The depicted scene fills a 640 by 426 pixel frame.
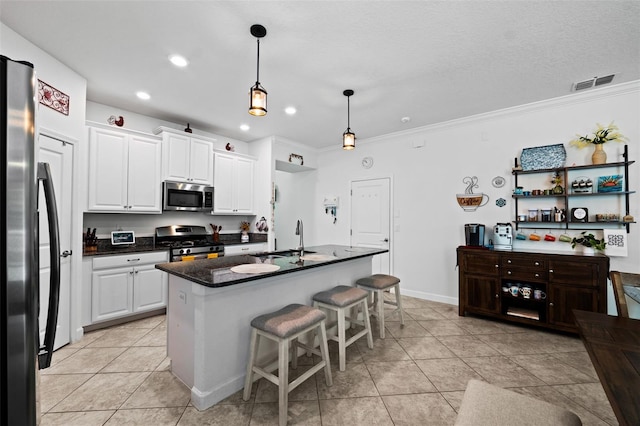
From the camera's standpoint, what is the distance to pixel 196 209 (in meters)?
4.17

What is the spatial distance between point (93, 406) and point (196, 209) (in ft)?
8.86

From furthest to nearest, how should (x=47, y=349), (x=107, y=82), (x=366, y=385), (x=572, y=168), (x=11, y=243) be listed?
(x=572, y=168) → (x=107, y=82) → (x=366, y=385) → (x=47, y=349) → (x=11, y=243)

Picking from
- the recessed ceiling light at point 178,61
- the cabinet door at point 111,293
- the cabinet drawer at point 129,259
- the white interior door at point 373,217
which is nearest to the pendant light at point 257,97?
the recessed ceiling light at point 178,61

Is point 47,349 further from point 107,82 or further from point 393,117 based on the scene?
point 393,117

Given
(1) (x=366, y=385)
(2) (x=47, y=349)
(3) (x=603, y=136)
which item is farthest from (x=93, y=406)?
(3) (x=603, y=136)

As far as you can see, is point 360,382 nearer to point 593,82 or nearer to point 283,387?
point 283,387

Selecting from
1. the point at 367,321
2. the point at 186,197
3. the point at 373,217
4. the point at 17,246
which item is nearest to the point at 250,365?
the point at 367,321

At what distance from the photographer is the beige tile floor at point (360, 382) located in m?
1.79

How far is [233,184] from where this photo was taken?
15.4 ft

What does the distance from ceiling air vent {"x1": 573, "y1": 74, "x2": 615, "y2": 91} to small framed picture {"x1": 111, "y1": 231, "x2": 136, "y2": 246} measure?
565cm

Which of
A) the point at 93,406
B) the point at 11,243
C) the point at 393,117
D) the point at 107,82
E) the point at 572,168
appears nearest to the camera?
the point at 11,243

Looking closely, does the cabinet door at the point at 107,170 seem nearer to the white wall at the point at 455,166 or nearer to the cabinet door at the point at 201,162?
the cabinet door at the point at 201,162

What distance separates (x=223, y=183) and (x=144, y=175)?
1.17 m

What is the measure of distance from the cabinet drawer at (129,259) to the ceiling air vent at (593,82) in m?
5.30
